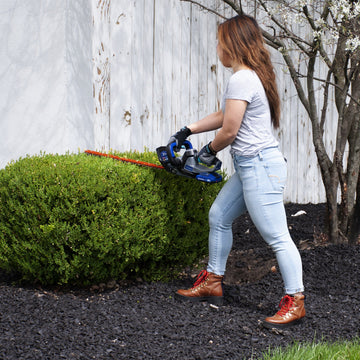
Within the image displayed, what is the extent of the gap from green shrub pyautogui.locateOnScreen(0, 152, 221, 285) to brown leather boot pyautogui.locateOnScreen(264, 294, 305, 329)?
98 centimetres

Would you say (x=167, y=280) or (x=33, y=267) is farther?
(x=167, y=280)

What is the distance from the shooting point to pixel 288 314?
344cm

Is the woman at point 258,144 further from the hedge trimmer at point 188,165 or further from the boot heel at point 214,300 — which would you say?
the boot heel at point 214,300

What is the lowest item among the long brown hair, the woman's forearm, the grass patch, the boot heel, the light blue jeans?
the grass patch

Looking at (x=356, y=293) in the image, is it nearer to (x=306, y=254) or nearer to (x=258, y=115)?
(x=306, y=254)

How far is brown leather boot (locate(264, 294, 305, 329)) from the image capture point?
3393 mm

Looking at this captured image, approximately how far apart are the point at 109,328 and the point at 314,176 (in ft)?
19.2

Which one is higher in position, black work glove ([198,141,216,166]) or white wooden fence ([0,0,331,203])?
white wooden fence ([0,0,331,203])

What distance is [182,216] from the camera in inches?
163

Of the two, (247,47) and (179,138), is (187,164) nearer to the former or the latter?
(179,138)

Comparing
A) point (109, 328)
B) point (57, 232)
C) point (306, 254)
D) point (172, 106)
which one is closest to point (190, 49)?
point (172, 106)

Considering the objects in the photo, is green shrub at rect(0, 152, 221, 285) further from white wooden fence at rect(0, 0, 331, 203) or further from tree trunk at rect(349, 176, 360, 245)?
tree trunk at rect(349, 176, 360, 245)

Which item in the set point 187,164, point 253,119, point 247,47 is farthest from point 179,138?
point 247,47

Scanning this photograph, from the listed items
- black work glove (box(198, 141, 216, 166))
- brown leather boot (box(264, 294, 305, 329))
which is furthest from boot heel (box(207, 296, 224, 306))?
black work glove (box(198, 141, 216, 166))
